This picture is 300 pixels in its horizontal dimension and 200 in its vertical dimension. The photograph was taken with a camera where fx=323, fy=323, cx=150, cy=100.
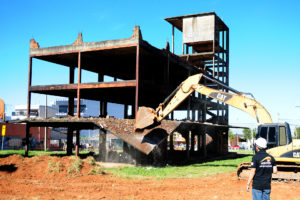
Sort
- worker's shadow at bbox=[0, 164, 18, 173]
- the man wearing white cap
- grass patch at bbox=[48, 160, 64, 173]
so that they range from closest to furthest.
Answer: the man wearing white cap, grass patch at bbox=[48, 160, 64, 173], worker's shadow at bbox=[0, 164, 18, 173]

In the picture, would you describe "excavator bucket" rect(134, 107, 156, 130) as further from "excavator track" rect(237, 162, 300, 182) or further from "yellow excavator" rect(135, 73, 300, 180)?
"excavator track" rect(237, 162, 300, 182)

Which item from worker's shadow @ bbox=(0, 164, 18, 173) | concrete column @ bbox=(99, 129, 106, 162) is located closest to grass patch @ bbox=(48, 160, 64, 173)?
worker's shadow @ bbox=(0, 164, 18, 173)

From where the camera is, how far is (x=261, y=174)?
7.43m

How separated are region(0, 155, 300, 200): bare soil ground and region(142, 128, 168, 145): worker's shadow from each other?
404cm

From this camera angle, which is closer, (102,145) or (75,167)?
(75,167)

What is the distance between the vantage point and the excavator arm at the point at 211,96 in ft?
59.4

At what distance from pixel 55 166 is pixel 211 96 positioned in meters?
10.6

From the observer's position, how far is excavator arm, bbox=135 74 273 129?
18.1 m

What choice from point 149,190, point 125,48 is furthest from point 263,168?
point 125,48

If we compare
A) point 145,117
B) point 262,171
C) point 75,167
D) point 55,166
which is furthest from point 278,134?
point 55,166

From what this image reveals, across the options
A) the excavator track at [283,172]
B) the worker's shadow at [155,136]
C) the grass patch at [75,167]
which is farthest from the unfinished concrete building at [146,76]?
the excavator track at [283,172]

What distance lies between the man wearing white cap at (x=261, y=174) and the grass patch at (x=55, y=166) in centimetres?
1409

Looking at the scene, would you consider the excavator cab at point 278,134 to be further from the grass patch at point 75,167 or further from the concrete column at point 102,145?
the concrete column at point 102,145

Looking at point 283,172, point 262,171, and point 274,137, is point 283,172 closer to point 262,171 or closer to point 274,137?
point 274,137
